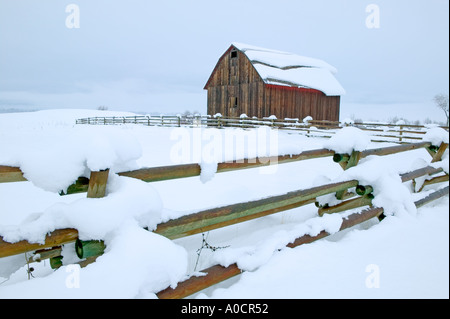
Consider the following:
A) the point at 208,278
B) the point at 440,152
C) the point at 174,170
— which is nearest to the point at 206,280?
the point at 208,278

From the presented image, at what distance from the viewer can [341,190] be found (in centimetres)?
405

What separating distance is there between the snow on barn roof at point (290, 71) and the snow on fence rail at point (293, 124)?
294cm

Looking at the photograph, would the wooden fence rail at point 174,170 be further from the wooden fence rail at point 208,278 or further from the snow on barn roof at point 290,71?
the snow on barn roof at point 290,71

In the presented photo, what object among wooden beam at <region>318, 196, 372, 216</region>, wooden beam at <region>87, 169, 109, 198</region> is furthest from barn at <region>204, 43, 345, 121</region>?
wooden beam at <region>87, 169, 109, 198</region>

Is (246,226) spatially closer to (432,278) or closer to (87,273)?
(432,278)

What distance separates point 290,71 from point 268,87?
12.2 ft

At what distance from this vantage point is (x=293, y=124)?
54.0 feet

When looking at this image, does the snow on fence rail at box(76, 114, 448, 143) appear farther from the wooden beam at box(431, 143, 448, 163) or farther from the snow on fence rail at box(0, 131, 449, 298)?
the snow on fence rail at box(0, 131, 449, 298)

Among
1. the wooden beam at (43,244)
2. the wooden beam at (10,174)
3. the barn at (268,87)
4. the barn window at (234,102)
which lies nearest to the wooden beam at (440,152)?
the wooden beam at (43,244)

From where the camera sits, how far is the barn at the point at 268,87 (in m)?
21.9

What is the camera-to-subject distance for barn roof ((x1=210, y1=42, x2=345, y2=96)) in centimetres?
2213

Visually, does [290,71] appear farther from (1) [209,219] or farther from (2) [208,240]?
(1) [209,219]
